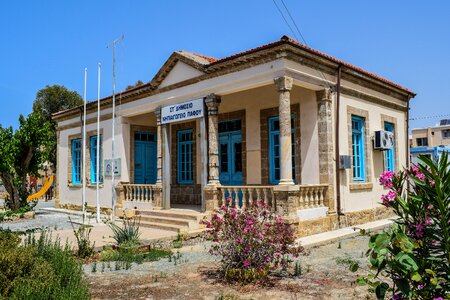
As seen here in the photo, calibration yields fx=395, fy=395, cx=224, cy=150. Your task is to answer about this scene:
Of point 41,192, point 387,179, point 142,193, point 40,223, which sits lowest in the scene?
point 40,223

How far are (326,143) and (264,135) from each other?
212cm

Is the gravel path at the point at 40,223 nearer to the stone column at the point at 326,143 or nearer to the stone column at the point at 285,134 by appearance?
the stone column at the point at 285,134

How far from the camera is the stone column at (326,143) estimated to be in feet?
31.3

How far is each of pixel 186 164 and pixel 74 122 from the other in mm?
5601

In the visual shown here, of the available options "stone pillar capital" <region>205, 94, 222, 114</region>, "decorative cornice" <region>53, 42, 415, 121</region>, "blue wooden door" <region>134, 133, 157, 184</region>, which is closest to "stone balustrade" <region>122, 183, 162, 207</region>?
"blue wooden door" <region>134, 133, 157, 184</region>

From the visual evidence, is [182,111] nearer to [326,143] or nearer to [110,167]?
[326,143]

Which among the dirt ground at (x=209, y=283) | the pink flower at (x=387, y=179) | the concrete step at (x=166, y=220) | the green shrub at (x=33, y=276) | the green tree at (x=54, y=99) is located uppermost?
the green tree at (x=54, y=99)

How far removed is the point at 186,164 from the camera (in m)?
13.9

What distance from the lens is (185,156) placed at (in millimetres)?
13977

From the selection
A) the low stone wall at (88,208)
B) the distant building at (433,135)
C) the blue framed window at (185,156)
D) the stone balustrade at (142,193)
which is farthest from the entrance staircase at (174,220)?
the distant building at (433,135)

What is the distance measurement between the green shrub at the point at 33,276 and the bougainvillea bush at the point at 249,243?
2.01 m

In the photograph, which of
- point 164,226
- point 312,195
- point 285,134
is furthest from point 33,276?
point 312,195

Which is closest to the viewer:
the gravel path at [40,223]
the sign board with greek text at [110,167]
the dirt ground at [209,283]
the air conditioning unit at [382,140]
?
the dirt ground at [209,283]

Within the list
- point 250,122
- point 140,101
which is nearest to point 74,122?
point 140,101
